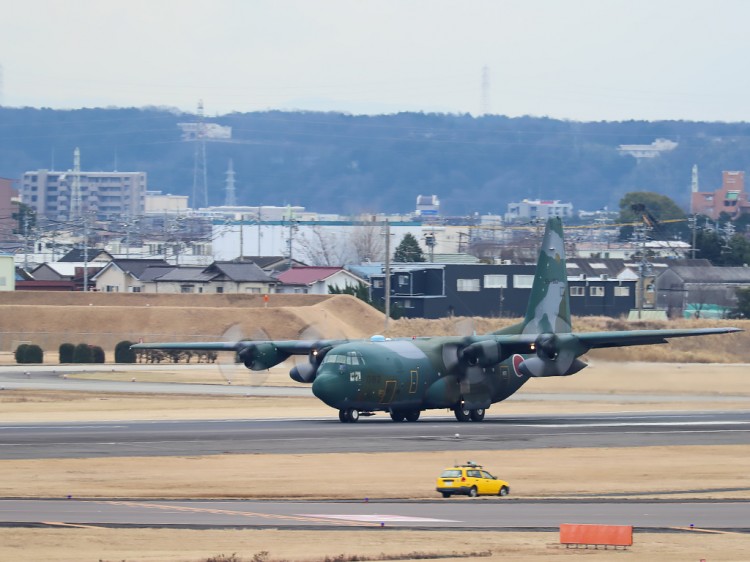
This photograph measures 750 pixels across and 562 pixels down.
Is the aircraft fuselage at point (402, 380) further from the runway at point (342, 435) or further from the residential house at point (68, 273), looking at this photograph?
the residential house at point (68, 273)

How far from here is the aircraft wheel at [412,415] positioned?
1916 inches

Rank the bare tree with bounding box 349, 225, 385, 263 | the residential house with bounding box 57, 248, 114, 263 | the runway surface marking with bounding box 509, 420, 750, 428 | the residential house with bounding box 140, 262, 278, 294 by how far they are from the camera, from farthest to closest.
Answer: the bare tree with bounding box 349, 225, 385, 263 < the residential house with bounding box 57, 248, 114, 263 < the residential house with bounding box 140, 262, 278, 294 < the runway surface marking with bounding box 509, 420, 750, 428

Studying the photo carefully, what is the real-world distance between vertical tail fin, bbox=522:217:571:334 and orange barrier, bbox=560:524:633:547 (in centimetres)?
2844

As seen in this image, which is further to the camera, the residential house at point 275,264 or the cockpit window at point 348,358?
the residential house at point 275,264

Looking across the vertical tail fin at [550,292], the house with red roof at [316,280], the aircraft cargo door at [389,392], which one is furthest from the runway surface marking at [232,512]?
the house with red roof at [316,280]

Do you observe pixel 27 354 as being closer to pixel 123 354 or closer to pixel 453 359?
pixel 123 354

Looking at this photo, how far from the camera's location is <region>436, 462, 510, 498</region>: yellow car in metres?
28.7

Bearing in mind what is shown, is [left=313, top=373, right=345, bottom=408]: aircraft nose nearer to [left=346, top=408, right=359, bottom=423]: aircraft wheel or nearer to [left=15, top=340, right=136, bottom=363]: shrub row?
[left=346, top=408, right=359, bottom=423]: aircraft wheel

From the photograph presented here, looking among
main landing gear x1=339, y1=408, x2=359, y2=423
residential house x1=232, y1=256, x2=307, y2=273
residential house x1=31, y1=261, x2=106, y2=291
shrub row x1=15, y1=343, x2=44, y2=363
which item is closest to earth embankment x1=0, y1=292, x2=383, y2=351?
shrub row x1=15, y1=343, x2=44, y2=363

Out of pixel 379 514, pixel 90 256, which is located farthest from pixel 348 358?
pixel 90 256

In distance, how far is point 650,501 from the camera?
92.5ft

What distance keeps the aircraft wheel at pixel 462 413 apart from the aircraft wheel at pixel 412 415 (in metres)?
1.55

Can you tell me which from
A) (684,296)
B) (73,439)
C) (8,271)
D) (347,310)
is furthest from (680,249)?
(73,439)

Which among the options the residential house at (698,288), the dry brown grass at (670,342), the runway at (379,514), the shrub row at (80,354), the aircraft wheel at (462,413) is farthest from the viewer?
the residential house at (698,288)
